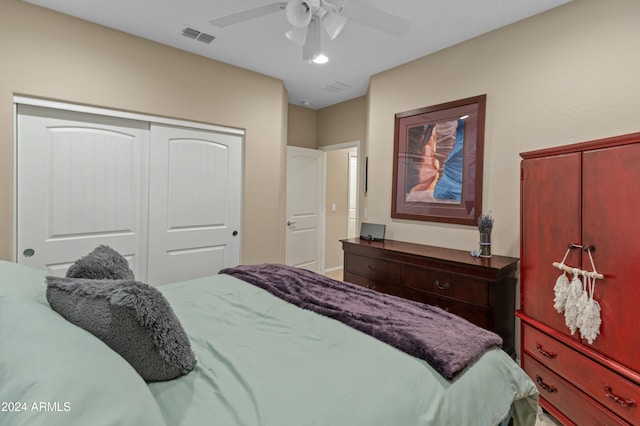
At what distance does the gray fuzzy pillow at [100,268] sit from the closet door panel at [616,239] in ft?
7.69

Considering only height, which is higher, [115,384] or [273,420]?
[115,384]

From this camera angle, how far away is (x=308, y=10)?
1870mm

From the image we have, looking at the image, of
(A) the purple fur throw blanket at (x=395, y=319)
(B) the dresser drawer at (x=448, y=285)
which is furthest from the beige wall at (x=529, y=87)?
(A) the purple fur throw blanket at (x=395, y=319)

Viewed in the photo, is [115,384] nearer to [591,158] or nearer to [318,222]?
[591,158]

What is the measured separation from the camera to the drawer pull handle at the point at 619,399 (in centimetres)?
148

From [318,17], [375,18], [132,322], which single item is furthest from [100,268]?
[375,18]

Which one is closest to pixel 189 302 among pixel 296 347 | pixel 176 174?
pixel 296 347

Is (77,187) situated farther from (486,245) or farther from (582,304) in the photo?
(582,304)

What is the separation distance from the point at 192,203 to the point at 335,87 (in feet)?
7.23

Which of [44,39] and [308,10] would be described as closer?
[308,10]

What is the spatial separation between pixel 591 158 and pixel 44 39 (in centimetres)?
373

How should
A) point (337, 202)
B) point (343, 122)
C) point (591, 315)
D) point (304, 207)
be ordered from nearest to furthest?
1. point (591, 315)
2. point (343, 122)
3. point (304, 207)
4. point (337, 202)

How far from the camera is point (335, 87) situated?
3920mm

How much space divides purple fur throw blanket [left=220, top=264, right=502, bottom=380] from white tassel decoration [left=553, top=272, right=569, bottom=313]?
0.70 m
